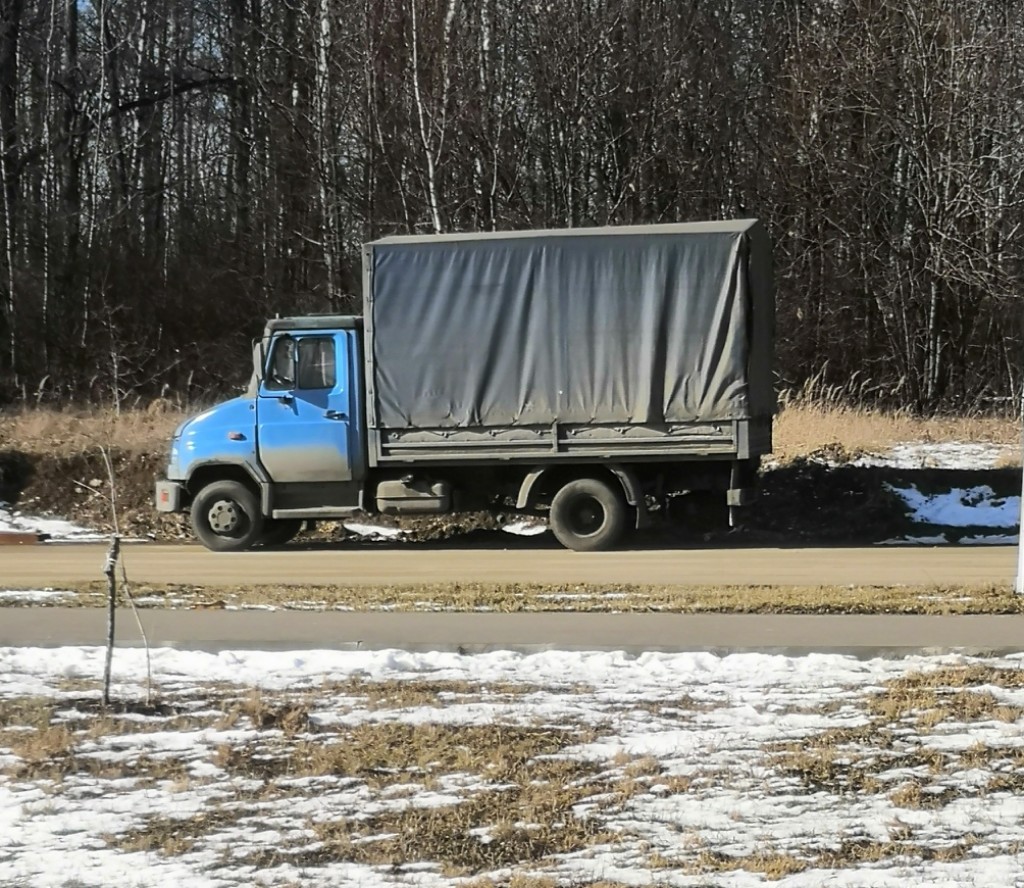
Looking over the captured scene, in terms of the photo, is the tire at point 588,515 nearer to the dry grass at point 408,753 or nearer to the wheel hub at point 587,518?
the wheel hub at point 587,518

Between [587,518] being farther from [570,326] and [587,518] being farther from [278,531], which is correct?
[278,531]

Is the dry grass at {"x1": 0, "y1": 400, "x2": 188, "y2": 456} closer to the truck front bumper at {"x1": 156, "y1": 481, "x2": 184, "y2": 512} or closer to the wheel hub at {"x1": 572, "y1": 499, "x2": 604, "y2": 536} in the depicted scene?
the truck front bumper at {"x1": 156, "y1": 481, "x2": 184, "y2": 512}

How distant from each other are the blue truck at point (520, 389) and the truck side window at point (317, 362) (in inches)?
0.9

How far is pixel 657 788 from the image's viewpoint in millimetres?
5738

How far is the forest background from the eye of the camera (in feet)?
105

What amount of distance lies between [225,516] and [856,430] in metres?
11.6

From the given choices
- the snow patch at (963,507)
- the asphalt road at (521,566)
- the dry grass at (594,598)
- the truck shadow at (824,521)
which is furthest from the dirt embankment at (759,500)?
the dry grass at (594,598)

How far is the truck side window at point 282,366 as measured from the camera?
635 inches

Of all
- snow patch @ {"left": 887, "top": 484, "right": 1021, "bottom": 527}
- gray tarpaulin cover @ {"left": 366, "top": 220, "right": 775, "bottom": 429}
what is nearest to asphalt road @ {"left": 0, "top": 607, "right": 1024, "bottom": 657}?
gray tarpaulin cover @ {"left": 366, "top": 220, "right": 775, "bottom": 429}

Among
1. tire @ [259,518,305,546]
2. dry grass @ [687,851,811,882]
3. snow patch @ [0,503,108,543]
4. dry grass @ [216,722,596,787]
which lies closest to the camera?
dry grass @ [687,851,811,882]

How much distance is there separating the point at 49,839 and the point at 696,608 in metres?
6.59

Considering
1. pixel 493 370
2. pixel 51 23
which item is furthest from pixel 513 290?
pixel 51 23

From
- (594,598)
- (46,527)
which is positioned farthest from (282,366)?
(594,598)

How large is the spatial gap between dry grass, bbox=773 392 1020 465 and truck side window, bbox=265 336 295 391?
26.9 feet
